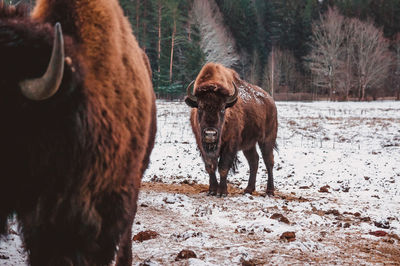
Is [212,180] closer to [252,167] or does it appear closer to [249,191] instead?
[249,191]

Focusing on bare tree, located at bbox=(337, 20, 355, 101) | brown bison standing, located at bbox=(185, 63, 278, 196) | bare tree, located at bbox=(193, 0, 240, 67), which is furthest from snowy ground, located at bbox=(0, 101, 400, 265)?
bare tree, located at bbox=(337, 20, 355, 101)

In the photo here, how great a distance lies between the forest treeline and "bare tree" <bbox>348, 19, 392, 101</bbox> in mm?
97

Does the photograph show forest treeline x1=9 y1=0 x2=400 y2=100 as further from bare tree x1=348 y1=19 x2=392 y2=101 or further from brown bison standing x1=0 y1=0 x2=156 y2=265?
brown bison standing x1=0 y1=0 x2=156 y2=265

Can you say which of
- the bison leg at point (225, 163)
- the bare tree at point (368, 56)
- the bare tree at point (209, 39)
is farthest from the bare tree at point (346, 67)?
the bison leg at point (225, 163)

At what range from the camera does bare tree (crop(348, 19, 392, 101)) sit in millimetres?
36781

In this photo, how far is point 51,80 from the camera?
164 centimetres

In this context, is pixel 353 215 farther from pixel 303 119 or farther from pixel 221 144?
pixel 303 119

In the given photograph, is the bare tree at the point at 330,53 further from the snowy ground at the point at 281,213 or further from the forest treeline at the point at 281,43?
the snowy ground at the point at 281,213

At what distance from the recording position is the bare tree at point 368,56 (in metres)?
36.8

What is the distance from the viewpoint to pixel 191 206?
5.61 metres

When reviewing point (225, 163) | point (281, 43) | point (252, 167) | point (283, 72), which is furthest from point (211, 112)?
point (281, 43)

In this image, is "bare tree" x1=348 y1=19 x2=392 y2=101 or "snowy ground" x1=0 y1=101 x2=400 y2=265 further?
"bare tree" x1=348 y1=19 x2=392 y2=101

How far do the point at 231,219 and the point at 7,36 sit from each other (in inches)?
154

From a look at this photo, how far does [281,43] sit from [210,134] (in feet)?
176
